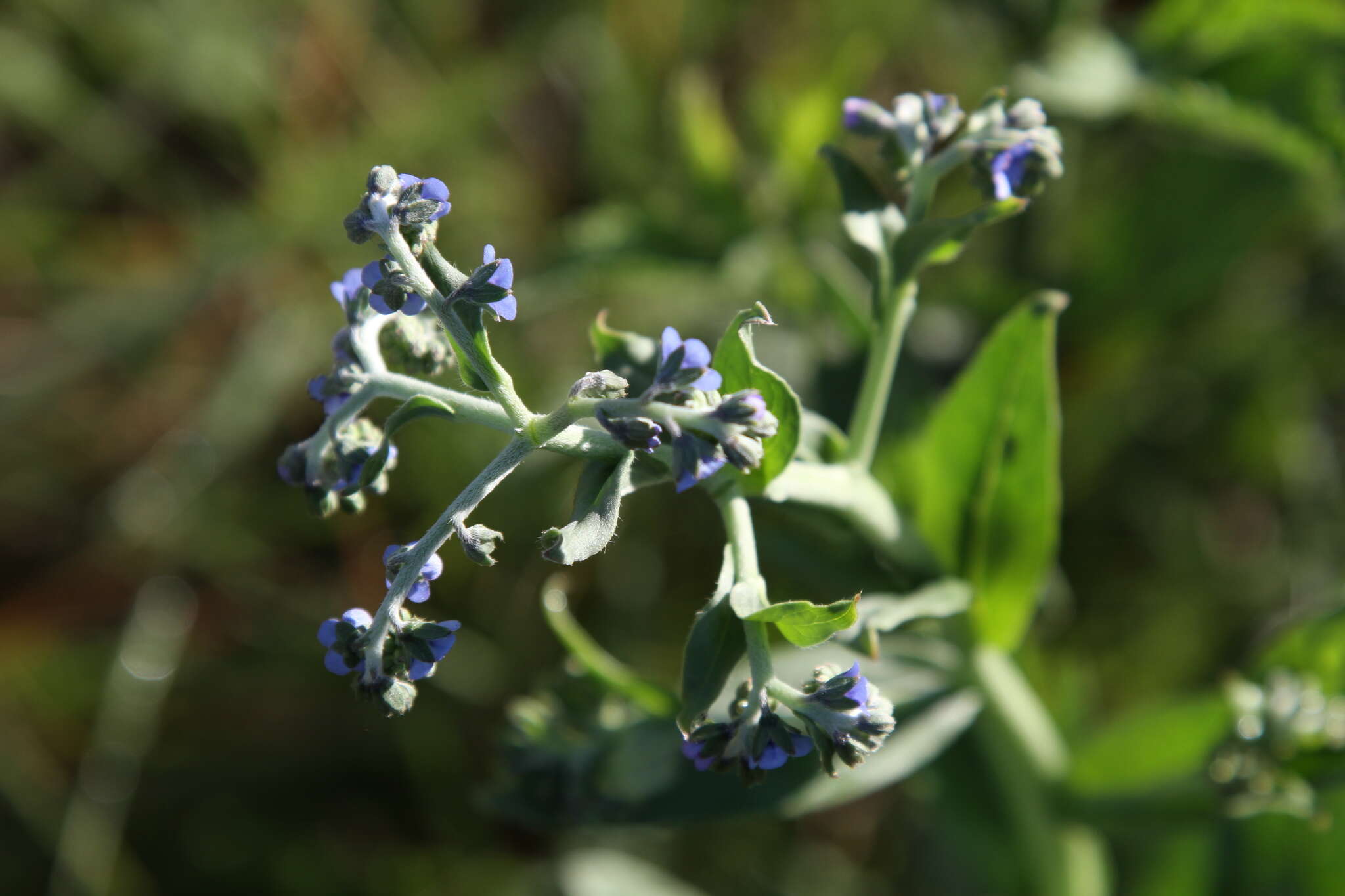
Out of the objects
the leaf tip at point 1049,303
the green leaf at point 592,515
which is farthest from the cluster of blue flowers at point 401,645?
the leaf tip at point 1049,303

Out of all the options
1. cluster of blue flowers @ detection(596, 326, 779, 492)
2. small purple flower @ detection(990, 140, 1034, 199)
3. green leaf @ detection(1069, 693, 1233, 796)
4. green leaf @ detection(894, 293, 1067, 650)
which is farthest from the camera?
green leaf @ detection(1069, 693, 1233, 796)

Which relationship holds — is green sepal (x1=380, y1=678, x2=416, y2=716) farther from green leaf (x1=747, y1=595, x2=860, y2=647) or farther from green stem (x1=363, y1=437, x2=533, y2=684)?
green leaf (x1=747, y1=595, x2=860, y2=647)

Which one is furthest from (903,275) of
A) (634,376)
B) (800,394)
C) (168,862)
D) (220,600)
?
(168,862)

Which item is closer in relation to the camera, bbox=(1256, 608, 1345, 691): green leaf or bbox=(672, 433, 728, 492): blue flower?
bbox=(672, 433, 728, 492): blue flower

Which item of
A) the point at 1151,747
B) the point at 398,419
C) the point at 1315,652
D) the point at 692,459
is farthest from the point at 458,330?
the point at 1315,652

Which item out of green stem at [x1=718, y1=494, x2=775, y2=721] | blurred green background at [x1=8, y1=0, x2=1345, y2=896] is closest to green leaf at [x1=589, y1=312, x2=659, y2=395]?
green stem at [x1=718, y1=494, x2=775, y2=721]

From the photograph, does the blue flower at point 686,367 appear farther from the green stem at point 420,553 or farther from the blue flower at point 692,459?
the green stem at point 420,553
